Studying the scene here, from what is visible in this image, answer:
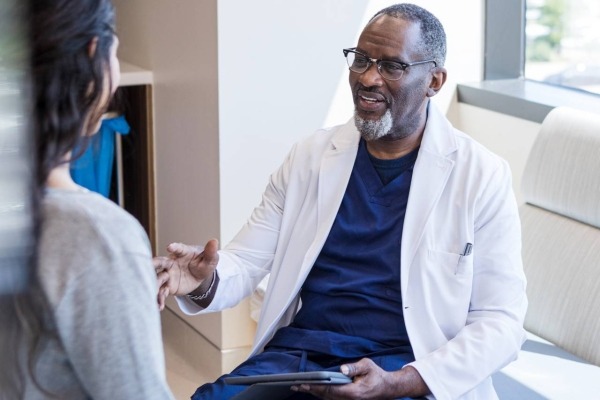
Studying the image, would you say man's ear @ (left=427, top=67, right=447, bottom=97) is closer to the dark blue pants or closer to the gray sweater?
the dark blue pants

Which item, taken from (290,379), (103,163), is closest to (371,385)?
(290,379)

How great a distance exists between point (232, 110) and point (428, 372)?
134 cm

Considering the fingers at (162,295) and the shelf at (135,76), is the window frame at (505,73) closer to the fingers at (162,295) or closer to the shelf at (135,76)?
the shelf at (135,76)

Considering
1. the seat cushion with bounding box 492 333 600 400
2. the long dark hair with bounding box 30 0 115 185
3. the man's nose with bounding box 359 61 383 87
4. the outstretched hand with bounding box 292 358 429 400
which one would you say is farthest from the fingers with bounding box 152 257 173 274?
the long dark hair with bounding box 30 0 115 185

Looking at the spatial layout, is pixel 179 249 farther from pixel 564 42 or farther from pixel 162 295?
pixel 564 42

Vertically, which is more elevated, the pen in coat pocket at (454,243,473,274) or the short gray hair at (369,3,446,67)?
the short gray hair at (369,3,446,67)

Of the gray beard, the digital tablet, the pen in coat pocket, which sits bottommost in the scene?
the digital tablet

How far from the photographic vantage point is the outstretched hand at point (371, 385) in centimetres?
197

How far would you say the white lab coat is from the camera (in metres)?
2.12

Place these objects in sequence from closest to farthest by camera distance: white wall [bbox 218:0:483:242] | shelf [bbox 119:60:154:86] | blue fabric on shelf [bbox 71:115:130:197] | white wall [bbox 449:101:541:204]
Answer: white wall [bbox 218:0:483:242] → white wall [bbox 449:101:541:204] → shelf [bbox 119:60:154:86] → blue fabric on shelf [bbox 71:115:130:197]

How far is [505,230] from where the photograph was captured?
2.17m

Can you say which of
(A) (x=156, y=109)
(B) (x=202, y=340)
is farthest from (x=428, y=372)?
(A) (x=156, y=109)

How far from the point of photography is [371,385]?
6.54 feet

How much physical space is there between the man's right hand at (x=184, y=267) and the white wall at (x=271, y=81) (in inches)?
42.6
